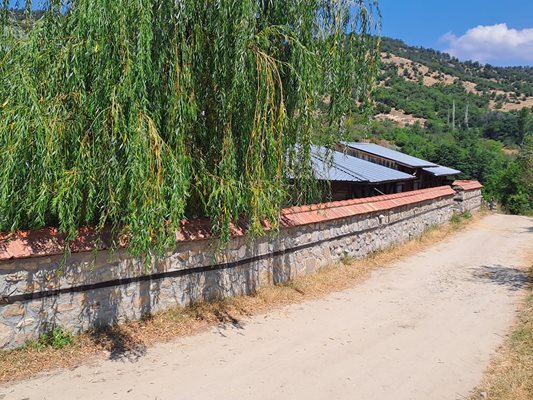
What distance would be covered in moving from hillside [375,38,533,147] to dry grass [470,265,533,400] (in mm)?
52663

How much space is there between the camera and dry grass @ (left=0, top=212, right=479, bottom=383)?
516 centimetres

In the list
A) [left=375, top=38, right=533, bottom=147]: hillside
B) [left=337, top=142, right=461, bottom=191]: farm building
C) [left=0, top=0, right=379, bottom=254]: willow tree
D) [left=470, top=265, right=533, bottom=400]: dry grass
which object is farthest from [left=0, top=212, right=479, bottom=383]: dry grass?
[left=375, top=38, right=533, bottom=147]: hillside

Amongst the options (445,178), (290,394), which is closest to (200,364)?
(290,394)

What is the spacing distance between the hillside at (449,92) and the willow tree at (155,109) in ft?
170

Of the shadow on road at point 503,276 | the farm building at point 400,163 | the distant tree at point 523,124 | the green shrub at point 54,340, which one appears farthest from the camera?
the distant tree at point 523,124

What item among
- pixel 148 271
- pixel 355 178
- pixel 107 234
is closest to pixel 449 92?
A: pixel 355 178

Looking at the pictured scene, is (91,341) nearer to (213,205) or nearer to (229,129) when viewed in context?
(213,205)

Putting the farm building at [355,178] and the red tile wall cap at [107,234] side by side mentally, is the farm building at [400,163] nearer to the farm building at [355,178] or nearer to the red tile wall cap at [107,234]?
the farm building at [355,178]

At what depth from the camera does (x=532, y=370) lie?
18.0 ft

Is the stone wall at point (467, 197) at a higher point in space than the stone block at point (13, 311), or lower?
lower

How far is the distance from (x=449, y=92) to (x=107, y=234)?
81529 millimetres

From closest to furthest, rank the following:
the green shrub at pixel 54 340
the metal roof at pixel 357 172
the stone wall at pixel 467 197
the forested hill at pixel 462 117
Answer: the green shrub at pixel 54 340, the metal roof at pixel 357 172, the stone wall at pixel 467 197, the forested hill at pixel 462 117

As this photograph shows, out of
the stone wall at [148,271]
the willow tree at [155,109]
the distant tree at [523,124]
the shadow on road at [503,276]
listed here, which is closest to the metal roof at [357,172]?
the stone wall at [148,271]

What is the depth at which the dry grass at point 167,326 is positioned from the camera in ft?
16.9
